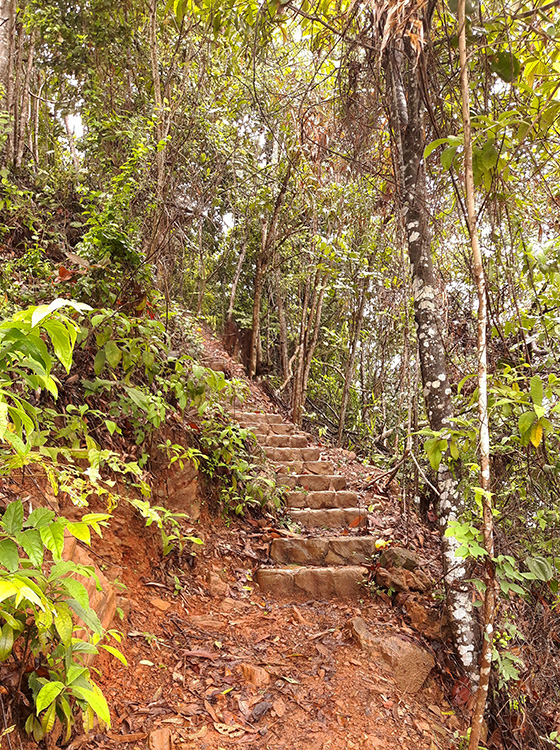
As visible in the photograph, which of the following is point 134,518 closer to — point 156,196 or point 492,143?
point 156,196

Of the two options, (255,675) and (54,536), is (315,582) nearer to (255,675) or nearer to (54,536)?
(255,675)

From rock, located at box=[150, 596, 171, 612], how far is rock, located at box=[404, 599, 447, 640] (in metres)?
1.61

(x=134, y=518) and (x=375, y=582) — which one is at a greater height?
(x=134, y=518)

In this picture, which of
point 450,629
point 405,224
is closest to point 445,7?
point 405,224

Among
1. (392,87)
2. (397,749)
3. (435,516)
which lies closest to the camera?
(397,749)

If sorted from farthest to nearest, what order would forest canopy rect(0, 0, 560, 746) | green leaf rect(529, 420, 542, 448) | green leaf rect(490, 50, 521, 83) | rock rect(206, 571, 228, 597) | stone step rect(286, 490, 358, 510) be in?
stone step rect(286, 490, 358, 510) → rock rect(206, 571, 228, 597) → green leaf rect(490, 50, 521, 83) → forest canopy rect(0, 0, 560, 746) → green leaf rect(529, 420, 542, 448)

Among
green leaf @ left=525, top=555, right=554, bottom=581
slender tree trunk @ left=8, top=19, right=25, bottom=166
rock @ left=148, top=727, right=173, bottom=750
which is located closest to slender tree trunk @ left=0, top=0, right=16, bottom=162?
slender tree trunk @ left=8, top=19, right=25, bottom=166

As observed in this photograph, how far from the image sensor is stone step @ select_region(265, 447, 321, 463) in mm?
5570

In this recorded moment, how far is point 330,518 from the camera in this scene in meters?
4.68

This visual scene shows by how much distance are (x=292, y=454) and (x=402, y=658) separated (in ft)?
10.0

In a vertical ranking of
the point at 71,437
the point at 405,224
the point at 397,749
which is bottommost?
A: the point at 397,749

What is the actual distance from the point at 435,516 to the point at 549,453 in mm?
2038

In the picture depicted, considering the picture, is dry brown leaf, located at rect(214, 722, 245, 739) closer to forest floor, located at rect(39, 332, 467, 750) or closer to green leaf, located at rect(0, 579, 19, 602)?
forest floor, located at rect(39, 332, 467, 750)

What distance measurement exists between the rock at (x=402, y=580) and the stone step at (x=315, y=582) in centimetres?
21
